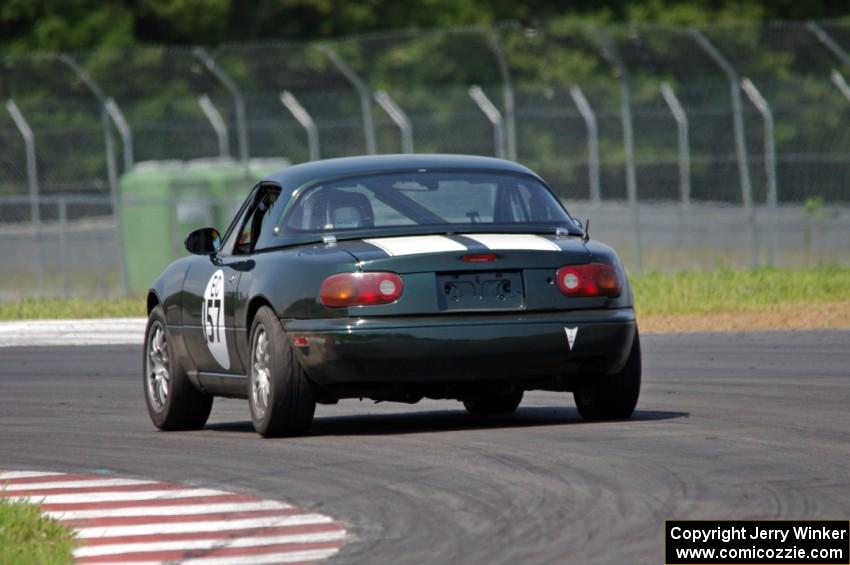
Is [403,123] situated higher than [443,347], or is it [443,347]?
[443,347]

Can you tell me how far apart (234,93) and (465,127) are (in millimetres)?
3838

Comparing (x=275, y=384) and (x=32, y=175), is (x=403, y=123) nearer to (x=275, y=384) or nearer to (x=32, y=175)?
(x=32, y=175)

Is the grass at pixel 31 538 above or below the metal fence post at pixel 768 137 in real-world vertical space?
above

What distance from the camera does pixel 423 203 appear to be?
1084 centimetres

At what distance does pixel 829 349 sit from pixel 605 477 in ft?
27.6

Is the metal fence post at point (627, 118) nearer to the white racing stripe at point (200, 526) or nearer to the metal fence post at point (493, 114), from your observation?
the metal fence post at point (493, 114)

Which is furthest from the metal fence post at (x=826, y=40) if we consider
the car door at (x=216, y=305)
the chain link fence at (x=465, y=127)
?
the car door at (x=216, y=305)

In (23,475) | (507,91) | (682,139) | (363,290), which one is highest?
(363,290)

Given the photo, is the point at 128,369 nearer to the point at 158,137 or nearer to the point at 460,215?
the point at 460,215

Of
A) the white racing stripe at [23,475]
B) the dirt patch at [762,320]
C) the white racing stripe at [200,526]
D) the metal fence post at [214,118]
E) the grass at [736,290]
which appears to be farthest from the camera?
the metal fence post at [214,118]

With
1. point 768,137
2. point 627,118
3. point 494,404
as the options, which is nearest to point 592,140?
point 627,118

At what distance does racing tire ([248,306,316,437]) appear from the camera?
10.2 meters

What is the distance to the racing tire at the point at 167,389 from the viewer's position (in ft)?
38.4

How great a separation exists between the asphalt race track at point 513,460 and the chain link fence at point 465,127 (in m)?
13.9
